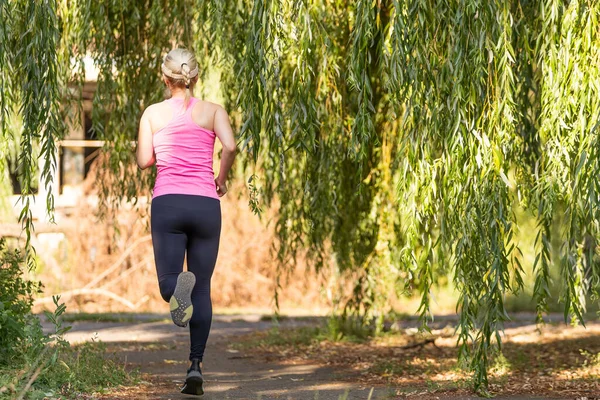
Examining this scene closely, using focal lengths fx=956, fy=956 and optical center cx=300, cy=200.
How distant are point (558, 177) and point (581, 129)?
335 millimetres

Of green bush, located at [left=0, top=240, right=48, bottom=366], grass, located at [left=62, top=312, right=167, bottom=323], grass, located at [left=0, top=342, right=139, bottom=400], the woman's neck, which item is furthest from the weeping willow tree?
grass, located at [left=62, top=312, right=167, bottom=323]

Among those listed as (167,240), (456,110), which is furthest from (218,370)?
(456,110)

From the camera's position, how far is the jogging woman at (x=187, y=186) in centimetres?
538

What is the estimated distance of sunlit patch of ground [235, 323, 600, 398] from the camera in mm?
6746

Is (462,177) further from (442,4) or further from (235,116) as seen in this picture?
(235,116)

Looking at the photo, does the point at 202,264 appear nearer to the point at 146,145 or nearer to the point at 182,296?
the point at 182,296

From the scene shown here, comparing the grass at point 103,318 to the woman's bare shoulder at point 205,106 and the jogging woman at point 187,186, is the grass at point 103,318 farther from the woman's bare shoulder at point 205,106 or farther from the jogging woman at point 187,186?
the woman's bare shoulder at point 205,106

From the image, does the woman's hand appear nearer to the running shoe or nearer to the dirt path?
the running shoe

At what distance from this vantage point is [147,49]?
789 cm

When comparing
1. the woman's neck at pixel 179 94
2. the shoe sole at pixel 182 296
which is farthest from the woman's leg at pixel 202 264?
the woman's neck at pixel 179 94

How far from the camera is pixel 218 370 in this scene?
808 cm

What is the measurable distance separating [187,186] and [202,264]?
458mm

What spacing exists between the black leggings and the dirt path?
63 cm

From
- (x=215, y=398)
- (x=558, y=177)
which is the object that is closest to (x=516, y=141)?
(x=558, y=177)
